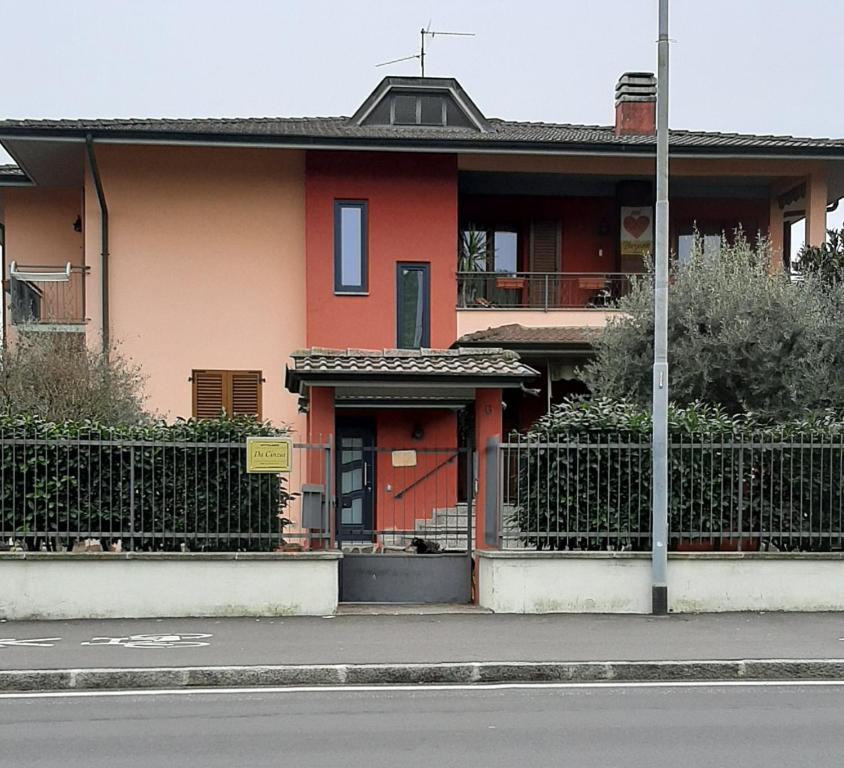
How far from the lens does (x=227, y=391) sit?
23672 millimetres

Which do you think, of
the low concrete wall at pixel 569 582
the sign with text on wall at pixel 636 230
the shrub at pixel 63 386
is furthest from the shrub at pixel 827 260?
the shrub at pixel 63 386

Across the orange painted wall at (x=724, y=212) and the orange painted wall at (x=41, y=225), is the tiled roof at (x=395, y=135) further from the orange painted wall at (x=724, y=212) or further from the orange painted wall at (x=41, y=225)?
the orange painted wall at (x=41, y=225)

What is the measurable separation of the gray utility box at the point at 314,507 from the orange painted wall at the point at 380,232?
31.9 feet

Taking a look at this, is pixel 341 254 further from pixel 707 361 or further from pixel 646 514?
pixel 646 514

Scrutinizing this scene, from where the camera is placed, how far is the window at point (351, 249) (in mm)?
23609

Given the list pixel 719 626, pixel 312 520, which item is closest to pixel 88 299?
pixel 312 520

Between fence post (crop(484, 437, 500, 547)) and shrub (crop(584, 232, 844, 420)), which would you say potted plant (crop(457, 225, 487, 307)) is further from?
fence post (crop(484, 437, 500, 547))

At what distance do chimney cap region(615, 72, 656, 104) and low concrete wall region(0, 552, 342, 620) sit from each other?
16.5m

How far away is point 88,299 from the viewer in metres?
23.5

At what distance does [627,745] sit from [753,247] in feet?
65.5

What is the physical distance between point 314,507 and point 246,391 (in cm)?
1001

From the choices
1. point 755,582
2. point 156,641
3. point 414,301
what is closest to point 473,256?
point 414,301

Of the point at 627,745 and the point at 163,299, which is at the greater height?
the point at 163,299

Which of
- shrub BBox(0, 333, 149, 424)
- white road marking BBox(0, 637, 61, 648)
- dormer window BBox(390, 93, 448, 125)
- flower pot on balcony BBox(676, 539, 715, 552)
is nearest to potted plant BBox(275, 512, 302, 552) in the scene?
white road marking BBox(0, 637, 61, 648)
